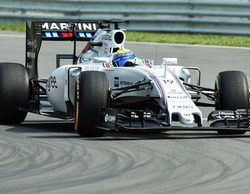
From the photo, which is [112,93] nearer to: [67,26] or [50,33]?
[50,33]

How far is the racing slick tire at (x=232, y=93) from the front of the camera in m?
9.38

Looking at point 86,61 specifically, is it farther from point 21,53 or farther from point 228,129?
point 21,53

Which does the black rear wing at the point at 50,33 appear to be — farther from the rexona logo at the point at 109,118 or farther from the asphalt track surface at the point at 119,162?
the rexona logo at the point at 109,118

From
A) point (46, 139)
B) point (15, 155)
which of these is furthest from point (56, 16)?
point (15, 155)

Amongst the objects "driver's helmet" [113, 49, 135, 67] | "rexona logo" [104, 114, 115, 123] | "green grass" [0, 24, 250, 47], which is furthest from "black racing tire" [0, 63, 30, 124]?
"green grass" [0, 24, 250, 47]

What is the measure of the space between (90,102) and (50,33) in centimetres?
300

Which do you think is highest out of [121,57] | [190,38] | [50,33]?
[190,38]

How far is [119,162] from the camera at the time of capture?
279 inches

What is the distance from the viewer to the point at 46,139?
865 centimetres

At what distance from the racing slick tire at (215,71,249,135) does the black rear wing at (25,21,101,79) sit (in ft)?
8.10

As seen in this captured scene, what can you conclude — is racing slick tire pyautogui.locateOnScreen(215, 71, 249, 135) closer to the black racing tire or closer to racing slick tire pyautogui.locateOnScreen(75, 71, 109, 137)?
racing slick tire pyautogui.locateOnScreen(75, 71, 109, 137)

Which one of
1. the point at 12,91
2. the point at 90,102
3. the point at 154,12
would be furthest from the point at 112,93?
the point at 154,12

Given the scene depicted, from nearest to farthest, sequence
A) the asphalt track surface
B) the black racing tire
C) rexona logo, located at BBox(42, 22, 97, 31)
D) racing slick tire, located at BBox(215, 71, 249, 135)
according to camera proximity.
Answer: the asphalt track surface < racing slick tire, located at BBox(215, 71, 249, 135) < the black racing tire < rexona logo, located at BBox(42, 22, 97, 31)

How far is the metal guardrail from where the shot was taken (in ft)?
61.1
